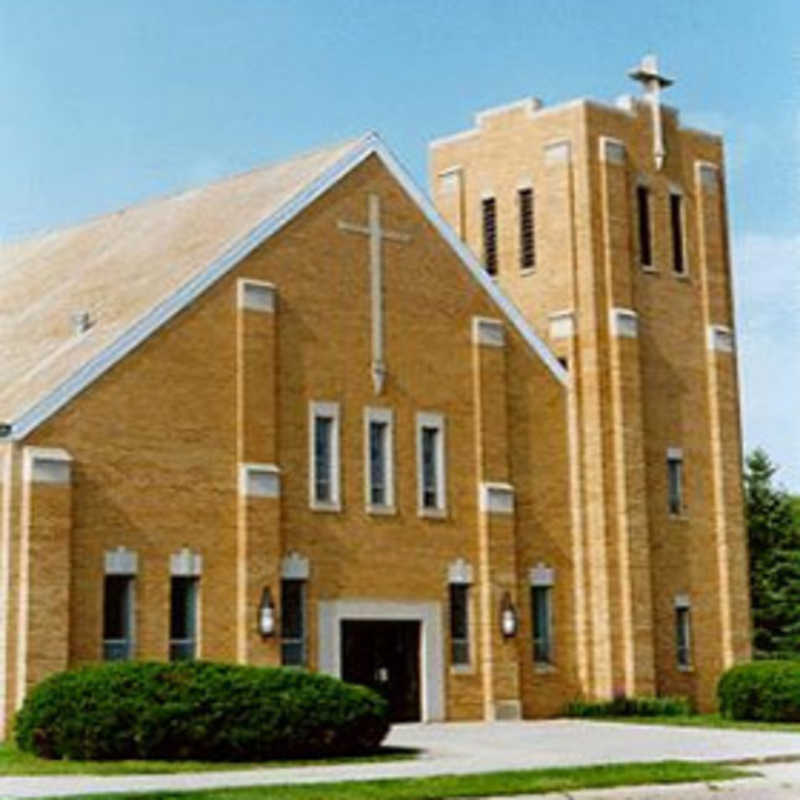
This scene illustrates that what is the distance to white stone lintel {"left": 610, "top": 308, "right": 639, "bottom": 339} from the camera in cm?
4119

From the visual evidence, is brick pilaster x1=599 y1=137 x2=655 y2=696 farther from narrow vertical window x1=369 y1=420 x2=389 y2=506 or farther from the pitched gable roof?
narrow vertical window x1=369 y1=420 x2=389 y2=506

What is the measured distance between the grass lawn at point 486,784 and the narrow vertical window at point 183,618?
36.9ft

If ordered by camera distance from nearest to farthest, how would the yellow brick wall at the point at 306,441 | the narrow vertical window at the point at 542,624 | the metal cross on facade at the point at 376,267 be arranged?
the yellow brick wall at the point at 306,441 → the metal cross on facade at the point at 376,267 → the narrow vertical window at the point at 542,624

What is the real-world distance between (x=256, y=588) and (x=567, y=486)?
10.2 metres

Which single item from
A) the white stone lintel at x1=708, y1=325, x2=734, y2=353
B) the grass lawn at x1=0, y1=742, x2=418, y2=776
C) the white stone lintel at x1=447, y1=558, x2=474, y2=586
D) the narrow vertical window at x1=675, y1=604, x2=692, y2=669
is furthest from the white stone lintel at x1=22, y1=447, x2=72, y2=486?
the white stone lintel at x1=708, y1=325, x2=734, y2=353

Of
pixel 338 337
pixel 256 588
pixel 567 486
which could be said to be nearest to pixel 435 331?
pixel 338 337

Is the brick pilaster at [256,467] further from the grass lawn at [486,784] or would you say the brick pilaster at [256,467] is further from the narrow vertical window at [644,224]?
the narrow vertical window at [644,224]

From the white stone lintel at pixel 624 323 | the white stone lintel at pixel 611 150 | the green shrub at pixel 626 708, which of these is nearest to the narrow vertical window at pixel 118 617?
the green shrub at pixel 626 708

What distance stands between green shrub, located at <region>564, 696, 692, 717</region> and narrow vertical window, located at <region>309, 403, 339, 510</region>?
8.15 meters

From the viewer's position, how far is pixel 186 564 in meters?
32.7

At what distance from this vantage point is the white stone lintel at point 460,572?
37.4 meters

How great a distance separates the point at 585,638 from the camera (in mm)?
40000

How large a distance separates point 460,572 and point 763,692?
7034 millimetres

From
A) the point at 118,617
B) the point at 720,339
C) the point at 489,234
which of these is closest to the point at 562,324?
the point at 489,234
